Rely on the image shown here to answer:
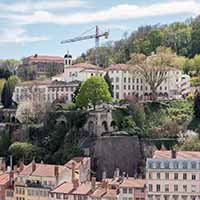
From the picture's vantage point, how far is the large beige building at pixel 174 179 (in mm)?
58719

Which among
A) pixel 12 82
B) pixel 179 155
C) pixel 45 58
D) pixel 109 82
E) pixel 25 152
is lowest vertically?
pixel 25 152

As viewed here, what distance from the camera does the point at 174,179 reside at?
59.0m

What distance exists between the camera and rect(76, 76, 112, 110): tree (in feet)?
277

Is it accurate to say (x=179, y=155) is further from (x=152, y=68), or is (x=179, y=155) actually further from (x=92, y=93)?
(x=152, y=68)

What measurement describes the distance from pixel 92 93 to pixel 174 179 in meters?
27.4

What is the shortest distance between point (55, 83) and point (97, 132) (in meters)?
19.7

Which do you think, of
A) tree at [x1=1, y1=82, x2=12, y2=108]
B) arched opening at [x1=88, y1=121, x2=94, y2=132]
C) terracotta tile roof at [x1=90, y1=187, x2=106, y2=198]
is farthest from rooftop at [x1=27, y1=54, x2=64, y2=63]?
terracotta tile roof at [x1=90, y1=187, x2=106, y2=198]

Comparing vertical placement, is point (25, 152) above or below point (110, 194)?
above

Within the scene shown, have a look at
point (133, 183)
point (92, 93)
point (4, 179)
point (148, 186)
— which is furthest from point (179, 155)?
point (92, 93)

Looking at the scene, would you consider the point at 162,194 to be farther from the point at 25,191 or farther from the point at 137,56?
the point at 137,56

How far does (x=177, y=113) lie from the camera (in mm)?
85125

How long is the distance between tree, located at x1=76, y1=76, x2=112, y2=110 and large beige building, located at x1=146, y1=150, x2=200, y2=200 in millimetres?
26112

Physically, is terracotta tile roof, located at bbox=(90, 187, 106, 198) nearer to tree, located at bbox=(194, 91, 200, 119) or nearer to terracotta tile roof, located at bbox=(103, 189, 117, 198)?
terracotta tile roof, located at bbox=(103, 189, 117, 198)

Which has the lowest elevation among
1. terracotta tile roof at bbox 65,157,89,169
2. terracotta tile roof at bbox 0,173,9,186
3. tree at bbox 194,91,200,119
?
terracotta tile roof at bbox 0,173,9,186
